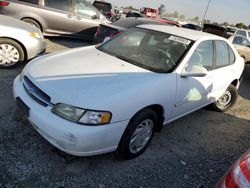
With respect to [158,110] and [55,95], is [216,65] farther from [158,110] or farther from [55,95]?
[55,95]

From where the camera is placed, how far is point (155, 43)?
3.76 meters

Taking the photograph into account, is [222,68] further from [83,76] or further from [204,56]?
[83,76]

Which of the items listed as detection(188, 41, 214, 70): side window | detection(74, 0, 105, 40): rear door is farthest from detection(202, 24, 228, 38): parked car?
detection(188, 41, 214, 70): side window

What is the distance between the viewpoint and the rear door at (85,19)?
8609mm

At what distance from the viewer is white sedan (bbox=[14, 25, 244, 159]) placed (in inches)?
98.9

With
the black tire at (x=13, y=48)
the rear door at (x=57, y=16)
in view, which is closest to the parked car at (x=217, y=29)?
the rear door at (x=57, y=16)

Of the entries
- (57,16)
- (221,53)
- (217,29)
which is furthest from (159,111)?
(217,29)

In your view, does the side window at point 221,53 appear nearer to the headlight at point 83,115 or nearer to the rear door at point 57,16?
the headlight at point 83,115

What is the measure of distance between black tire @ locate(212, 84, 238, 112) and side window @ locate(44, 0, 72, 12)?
5.82 meters

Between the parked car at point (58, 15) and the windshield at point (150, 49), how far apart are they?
15.5 feet

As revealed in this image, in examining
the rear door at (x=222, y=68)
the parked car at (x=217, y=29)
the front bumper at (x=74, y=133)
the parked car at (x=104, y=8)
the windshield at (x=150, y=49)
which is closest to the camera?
the front bumper at (x=74, y=133)

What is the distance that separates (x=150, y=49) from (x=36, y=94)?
1756 mm

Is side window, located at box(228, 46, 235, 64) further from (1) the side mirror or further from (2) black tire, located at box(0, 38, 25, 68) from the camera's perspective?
(2) black tire, located at box(0, 38, 25, 68)

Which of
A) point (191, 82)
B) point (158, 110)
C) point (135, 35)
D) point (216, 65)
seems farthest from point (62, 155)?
point (216, 65)
